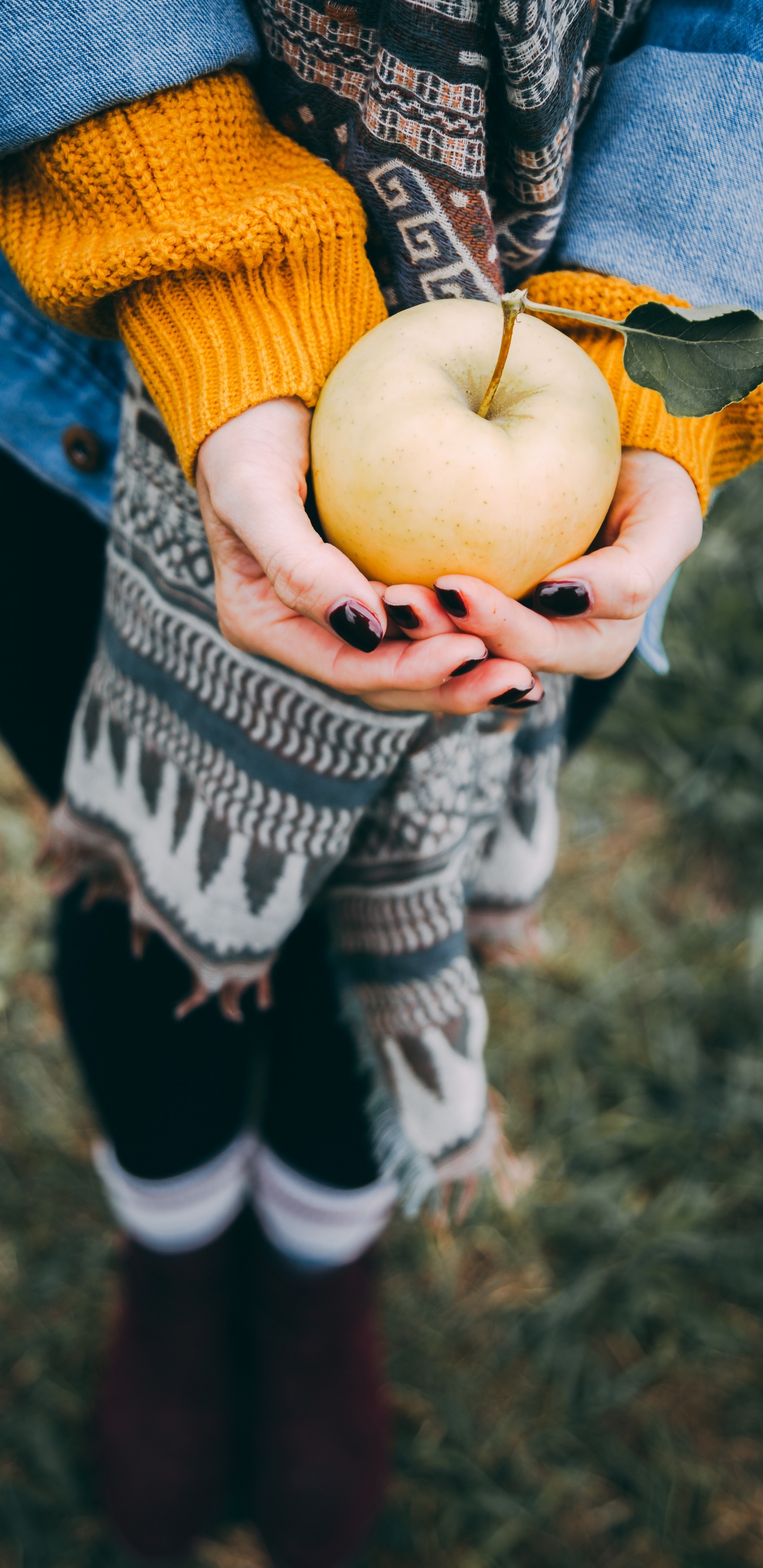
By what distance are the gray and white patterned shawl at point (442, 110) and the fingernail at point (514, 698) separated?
27 cm

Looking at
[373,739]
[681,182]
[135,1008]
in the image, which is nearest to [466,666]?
[373,739]

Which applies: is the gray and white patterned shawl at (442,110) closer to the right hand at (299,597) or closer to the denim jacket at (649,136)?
the denim jacket at (649,136)

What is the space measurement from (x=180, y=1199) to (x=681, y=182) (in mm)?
1089

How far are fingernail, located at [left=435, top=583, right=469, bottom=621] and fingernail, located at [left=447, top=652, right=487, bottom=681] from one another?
27 millimetres

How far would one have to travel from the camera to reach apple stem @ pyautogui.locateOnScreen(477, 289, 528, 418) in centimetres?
58

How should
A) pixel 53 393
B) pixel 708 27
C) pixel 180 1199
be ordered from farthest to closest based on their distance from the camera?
pixel 180 1199 → pixel 53 393 → pixel 708 27

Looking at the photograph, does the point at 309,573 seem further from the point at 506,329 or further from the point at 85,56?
the point at 85,56

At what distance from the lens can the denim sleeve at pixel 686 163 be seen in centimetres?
70

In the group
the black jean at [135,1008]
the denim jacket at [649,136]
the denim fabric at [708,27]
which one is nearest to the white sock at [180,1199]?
the black jean at [135,1008]

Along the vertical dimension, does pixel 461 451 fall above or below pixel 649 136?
below

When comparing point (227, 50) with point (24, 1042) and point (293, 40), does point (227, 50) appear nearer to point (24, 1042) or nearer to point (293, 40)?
point (293, 40)

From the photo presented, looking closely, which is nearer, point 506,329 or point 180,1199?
point 506,329

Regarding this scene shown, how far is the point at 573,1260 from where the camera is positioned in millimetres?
1638

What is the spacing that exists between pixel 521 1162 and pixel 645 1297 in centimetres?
27
